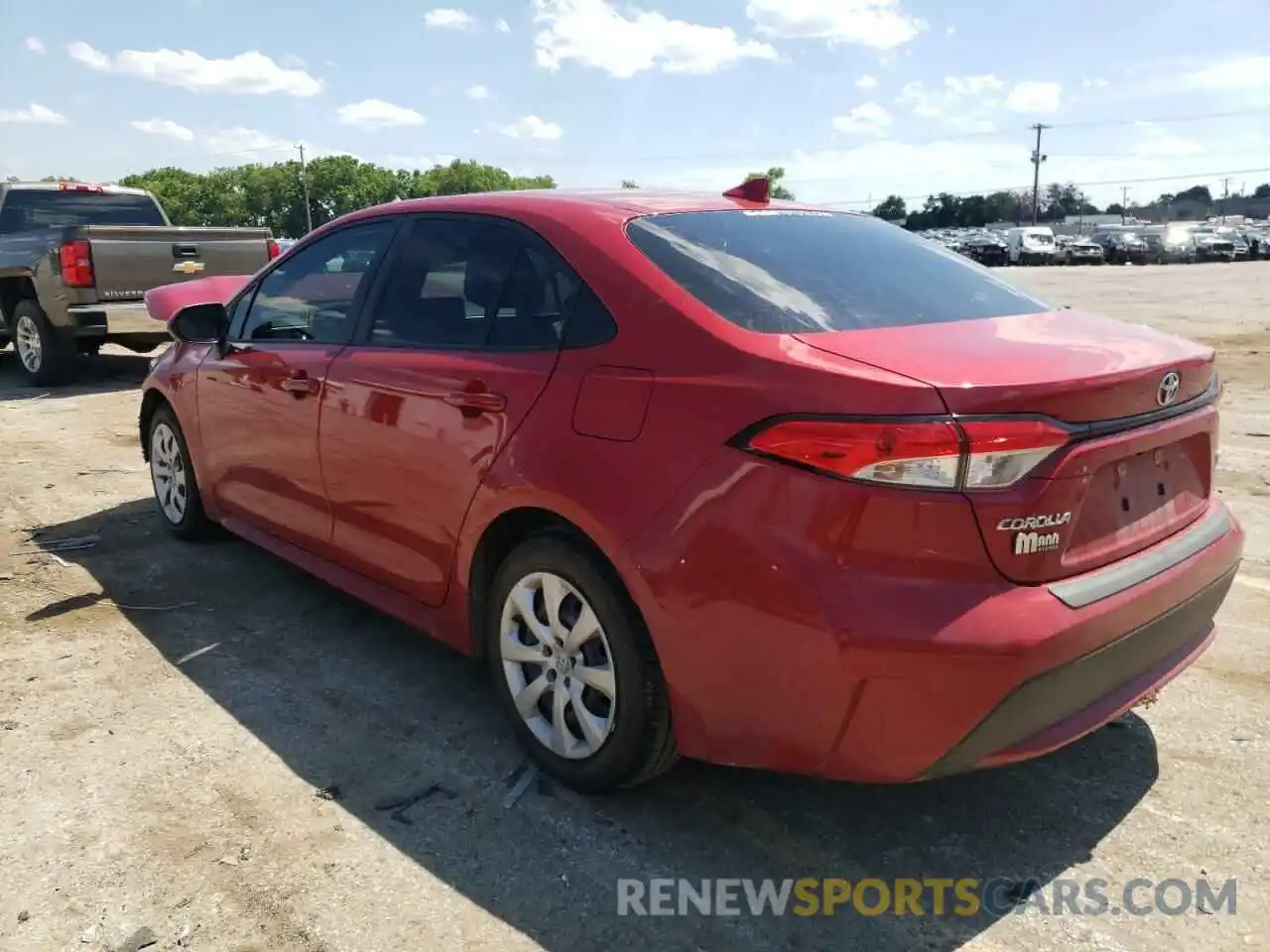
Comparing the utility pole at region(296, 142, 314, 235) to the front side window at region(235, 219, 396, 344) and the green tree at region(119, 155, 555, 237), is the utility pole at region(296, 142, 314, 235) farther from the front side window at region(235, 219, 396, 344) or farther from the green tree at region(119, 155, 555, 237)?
the front side window at region(235, 219, 396, 344)

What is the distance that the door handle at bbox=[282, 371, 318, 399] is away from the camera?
381cm

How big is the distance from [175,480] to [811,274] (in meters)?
3.72

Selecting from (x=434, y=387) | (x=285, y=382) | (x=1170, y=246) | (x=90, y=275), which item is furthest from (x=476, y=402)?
(x=1170, y=246)

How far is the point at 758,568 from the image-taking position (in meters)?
2.30

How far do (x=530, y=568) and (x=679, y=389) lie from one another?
739 millimetres

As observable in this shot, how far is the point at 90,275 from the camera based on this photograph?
956cm

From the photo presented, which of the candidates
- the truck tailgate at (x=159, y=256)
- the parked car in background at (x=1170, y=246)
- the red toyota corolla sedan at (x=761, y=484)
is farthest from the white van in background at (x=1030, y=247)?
the red toyota corolla sedan at (x=761, y=484)

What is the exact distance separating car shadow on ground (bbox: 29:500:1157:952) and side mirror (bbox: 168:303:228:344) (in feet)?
5.03

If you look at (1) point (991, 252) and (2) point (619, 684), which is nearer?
(2) point (619, 684)

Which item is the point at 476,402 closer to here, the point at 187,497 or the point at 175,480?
the point at 187,497

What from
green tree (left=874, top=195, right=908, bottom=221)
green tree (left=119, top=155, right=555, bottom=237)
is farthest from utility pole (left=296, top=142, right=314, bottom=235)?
green tree (left=874, top=195, right=908, bottom=221)

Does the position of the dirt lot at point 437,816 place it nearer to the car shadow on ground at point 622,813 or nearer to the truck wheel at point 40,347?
the car shadow on ground at point 622,813

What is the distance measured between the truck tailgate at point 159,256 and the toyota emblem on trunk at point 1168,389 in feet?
30.6

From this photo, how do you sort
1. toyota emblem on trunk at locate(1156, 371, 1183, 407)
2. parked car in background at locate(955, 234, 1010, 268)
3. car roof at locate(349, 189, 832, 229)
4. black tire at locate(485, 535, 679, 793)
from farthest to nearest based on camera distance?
parked car in background at locate(955, 234, 1010, 268)
car roof at locate(349, 189, 832, 229)
black tire at locate(485, 535, 679, 793)
toyota emblem on trunk at locate(1156, 371, 1183, 407)
